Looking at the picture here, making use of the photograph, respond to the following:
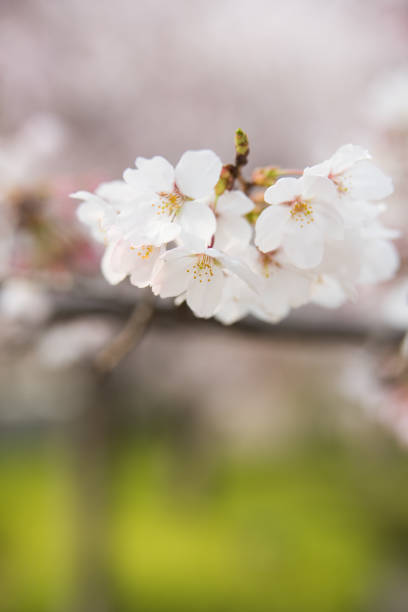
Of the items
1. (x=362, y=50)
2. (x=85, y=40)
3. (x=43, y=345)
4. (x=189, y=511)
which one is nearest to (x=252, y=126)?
(x=362, y=50)

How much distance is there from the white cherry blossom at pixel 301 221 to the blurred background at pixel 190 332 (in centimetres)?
39

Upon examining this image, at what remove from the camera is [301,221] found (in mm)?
630

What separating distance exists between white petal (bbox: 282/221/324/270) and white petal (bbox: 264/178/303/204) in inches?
1.6

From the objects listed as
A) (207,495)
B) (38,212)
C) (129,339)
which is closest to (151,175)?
(129,339)

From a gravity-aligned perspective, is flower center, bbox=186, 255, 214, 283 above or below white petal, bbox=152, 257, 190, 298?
above

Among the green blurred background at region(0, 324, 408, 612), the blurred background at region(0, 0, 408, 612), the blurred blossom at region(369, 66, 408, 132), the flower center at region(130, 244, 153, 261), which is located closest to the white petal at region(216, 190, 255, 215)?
the flower center at region(130, 244, 153, 261)

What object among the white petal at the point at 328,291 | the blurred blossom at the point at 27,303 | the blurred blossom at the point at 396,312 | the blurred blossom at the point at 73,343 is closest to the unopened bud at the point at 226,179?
the white petal at the point at 328,291

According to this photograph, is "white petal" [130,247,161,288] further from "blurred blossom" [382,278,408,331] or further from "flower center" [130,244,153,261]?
"blurred blossom" [382,278,408,331]

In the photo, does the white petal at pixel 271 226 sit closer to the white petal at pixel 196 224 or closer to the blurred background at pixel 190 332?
the white petal at pixel 196 224

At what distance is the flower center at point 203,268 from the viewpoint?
648 mm

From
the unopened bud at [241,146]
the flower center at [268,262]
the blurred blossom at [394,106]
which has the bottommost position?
the flower center at [268,262]

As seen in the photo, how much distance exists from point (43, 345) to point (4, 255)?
74 centimetres

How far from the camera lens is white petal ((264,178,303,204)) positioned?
61 cm

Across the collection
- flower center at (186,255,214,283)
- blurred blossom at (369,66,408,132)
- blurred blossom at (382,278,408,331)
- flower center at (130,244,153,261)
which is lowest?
flower center at (186,255,214,283)
